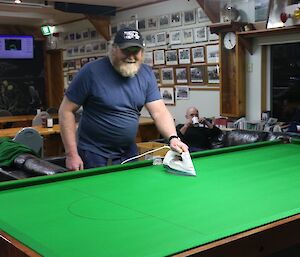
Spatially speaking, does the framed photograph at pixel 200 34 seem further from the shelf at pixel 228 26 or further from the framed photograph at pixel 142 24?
the framed photograph at pixel 142 24

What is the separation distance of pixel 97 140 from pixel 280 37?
3.28 m

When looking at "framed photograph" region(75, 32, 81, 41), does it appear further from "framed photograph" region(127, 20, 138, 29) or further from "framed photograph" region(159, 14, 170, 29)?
"framed photograph" region(159, 14, 170, 29)

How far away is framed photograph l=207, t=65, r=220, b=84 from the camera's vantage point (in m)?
6.33

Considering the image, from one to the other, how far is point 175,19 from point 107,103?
13.9 feet

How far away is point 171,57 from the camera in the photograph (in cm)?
712

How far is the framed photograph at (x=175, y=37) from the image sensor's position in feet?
22.8

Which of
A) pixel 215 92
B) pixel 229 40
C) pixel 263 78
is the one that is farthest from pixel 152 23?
pixel 263 78

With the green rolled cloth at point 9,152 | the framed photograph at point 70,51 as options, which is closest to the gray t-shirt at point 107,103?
the green rolled cloth at point 9,152

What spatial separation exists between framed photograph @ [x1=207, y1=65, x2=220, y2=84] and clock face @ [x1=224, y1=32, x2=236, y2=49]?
1.68 ft

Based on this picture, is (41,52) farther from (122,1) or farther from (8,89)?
(122,1)

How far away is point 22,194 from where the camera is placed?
2.08m

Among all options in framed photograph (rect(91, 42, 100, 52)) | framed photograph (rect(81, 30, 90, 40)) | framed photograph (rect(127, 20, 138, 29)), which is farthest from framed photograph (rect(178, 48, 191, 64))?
framed photograph (rect(81, 30, 90, 40))

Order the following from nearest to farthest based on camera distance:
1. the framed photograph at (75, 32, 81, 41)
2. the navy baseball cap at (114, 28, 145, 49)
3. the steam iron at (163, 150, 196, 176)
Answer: the steam iron at (163, 150, 196, 176), the navy baseball cap at (114, 28, 145, 49), the framed photograph at (75, 32, 81, 41)

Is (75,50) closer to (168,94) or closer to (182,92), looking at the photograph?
(168,94)
